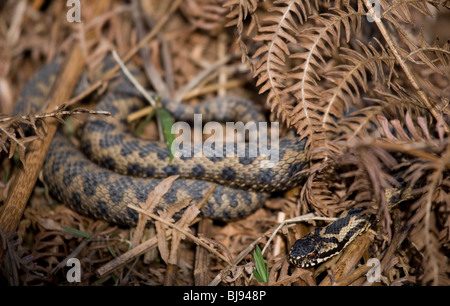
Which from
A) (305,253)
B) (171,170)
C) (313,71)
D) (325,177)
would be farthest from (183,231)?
(313,71)

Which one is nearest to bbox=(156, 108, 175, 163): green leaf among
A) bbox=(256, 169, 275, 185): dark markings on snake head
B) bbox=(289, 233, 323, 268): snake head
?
bbox=(256, 169, 275, 185): dark markings on snake head

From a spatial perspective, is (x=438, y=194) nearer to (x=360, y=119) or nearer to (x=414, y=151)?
(x=414, y=151)

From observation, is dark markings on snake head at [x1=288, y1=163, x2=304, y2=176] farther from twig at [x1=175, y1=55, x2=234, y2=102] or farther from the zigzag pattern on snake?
twig at [x1=175, y1=55, x2=234, y2=102]

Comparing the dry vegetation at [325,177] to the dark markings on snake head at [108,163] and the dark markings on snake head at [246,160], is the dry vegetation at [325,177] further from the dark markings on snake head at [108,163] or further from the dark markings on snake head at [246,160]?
the dark markings on snake head at [108,163]

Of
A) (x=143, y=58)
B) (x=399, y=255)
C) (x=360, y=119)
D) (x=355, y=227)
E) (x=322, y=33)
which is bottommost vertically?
(x=399, y=255)

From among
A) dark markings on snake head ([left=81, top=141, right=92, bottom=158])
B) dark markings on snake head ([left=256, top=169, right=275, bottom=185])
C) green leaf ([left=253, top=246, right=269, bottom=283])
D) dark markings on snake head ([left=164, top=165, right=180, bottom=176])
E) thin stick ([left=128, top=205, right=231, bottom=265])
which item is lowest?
green leaf ([left=253, top=246, right=269, bottom=283])
